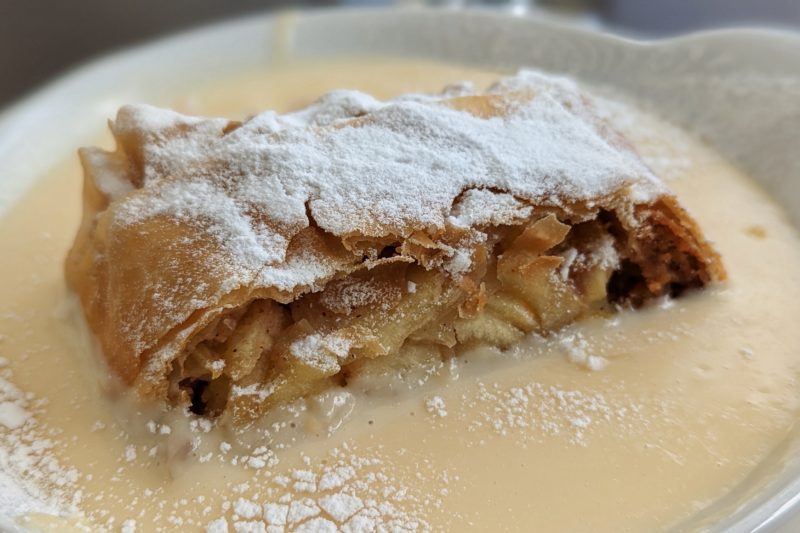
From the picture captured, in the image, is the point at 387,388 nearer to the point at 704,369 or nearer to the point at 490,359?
the point at 490,359

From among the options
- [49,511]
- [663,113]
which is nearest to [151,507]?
[49,511]

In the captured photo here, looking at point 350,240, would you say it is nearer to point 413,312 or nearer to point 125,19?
point 413,312

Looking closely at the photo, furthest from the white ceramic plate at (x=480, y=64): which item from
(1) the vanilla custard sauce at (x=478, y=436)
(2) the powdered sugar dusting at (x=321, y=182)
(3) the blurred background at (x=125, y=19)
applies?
(3) the blurred background at (x=125, y=19)

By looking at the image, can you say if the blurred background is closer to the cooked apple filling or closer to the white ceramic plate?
the white ceramic plate

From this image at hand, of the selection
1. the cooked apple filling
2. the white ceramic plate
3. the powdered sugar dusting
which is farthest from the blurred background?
the cooked apple filling

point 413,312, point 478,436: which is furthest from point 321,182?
point 478,436

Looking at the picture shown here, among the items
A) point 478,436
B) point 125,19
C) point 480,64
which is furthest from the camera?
point 125,19
